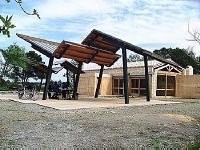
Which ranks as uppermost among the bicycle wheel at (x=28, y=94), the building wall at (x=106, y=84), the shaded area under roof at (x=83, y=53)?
the shaded area under roof at (x=83, y=53)

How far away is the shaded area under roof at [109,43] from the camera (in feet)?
60.4

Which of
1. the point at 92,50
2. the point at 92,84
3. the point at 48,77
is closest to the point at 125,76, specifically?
the point at 92,50

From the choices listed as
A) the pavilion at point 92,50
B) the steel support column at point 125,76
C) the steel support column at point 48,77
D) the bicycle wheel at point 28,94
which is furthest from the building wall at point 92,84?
the steel support column at point 125,76

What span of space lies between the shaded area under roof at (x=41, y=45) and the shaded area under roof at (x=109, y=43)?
2211 mm

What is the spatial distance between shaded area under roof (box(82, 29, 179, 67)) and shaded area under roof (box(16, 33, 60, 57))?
7.25 feet

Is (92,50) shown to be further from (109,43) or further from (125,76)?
(125,76)

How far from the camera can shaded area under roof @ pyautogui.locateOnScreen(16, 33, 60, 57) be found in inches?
782

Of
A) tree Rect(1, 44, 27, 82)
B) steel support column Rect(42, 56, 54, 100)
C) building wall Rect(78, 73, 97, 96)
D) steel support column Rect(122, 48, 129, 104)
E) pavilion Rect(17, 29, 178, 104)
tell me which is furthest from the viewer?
tree Rect(1, 44, 27, 82)

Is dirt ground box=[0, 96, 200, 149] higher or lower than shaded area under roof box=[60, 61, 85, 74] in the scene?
lower

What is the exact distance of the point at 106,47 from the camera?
2245cm

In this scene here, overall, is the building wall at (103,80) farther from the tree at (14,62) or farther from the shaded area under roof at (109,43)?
the shaded area under roof at (109,43)

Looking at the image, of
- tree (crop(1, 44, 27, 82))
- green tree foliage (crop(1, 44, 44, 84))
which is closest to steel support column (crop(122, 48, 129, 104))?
tree (crop(1, 44, 27, 82))

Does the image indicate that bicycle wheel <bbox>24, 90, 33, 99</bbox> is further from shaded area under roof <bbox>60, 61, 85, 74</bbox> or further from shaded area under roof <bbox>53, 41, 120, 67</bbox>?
shaded area under roof <bbox>60, 61, 85, 74</bbox>

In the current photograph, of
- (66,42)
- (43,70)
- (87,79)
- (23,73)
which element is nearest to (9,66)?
(23,73)
